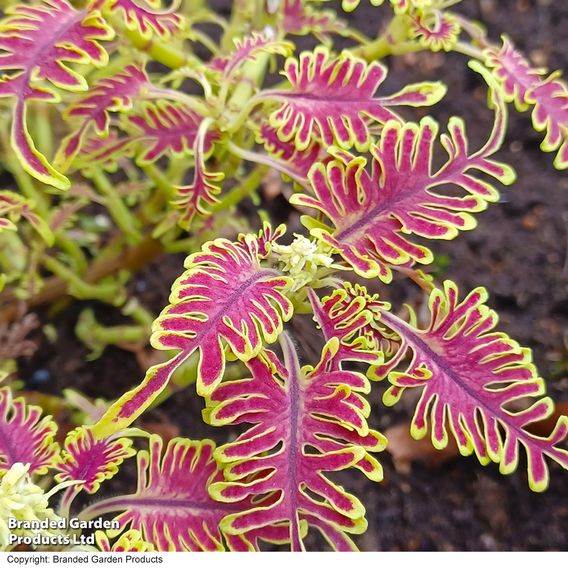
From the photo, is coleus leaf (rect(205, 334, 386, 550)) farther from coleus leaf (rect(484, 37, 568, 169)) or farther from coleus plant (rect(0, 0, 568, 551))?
coleus leaf (rect(484, 37, 568, 169))

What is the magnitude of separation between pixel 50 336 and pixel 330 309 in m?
0.74

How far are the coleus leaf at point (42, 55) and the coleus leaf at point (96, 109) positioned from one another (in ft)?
0.36

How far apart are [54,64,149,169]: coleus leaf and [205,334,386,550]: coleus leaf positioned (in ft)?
1.18

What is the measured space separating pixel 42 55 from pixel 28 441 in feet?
1.34

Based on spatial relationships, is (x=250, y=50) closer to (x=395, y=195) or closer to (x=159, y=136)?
(x=159, y=136)

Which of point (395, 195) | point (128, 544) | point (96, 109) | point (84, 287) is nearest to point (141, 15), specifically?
point (96, 109)

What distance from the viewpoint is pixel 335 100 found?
82cm

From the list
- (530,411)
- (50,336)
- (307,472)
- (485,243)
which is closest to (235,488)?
(307,472)

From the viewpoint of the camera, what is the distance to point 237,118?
0.86 meters

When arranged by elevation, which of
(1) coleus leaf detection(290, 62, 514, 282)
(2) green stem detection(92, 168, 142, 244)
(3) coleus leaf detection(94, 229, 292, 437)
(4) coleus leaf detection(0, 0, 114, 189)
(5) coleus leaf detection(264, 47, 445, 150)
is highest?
(5) coleus leaf detection(264, 47, 445, 150)

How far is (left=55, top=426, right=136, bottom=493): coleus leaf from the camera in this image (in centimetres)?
70

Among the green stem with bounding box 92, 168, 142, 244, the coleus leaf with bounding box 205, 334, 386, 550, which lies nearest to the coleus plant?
the coleus leaf with bounding box 205, 334, 386, 550

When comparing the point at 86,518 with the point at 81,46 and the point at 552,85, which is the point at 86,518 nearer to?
the point at 81,46

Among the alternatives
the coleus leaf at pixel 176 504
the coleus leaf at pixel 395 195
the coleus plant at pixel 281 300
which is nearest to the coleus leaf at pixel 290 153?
the coleus plant at pixel 281 300
